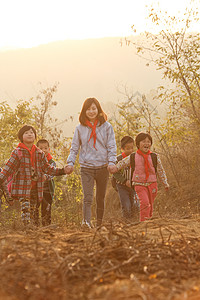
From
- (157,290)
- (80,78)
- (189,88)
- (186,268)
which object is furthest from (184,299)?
(80,78)

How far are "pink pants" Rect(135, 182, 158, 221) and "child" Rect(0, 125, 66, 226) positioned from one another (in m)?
1.21

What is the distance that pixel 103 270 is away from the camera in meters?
2.47

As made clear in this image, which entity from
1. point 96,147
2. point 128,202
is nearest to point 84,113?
point 96,147

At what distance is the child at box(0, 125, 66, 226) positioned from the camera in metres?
5.88

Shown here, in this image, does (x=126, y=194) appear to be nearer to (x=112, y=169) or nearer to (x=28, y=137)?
(x=112, y=169)

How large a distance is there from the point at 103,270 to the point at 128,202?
4343 mm

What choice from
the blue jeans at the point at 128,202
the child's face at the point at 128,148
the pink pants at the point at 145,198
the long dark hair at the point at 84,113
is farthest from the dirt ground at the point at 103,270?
the child's face at the point at 128,148

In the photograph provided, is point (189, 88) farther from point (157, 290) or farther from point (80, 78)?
point (80, 78)

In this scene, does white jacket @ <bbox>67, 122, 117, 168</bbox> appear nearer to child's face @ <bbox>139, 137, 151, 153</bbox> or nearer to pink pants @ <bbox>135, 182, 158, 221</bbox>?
child's face @ <bbox>139, 137, 151, 153</bbox>

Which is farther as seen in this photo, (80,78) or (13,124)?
(80,78)

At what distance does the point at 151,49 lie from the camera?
10055 mm

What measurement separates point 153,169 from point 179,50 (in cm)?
486

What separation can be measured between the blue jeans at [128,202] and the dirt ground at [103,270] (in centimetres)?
308

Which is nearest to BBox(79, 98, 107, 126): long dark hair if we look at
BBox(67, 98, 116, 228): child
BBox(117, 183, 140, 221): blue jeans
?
BBox(67, 98, 116, 228): child
